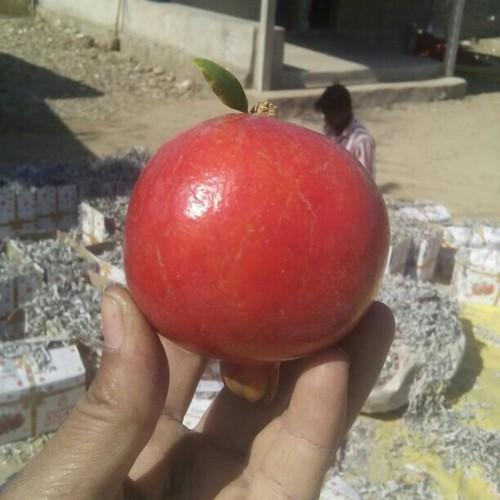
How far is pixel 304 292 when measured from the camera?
119 centimetres

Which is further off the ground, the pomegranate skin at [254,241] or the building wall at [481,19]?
the building wall at [481,19]

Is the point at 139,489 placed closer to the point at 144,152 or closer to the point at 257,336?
the point at 257,336

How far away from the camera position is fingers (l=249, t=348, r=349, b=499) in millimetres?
1353

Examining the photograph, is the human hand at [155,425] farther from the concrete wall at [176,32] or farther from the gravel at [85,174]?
the concrete wall at [176,32]

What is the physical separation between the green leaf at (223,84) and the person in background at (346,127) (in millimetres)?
3192

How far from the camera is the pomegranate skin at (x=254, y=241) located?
1.17 metres

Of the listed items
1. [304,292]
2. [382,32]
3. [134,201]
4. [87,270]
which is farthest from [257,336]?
[382,32]

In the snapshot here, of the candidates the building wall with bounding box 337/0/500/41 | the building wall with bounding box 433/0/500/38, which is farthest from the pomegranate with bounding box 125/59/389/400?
the building wall with bounding box 433/0/500/38

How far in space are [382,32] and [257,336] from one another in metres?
14.2

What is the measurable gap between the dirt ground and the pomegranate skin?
5.52 meters

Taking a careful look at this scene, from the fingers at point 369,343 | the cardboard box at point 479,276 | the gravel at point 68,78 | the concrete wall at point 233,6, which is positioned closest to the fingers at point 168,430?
the fingers at point 369,343

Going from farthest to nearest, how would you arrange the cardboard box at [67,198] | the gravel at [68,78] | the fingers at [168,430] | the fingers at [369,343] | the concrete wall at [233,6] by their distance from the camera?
the concrete wall at [233,6] → the gravel at [68,78] → the cardboard box at [67,198] → the fingers at [168,430] → the fingers at [369,343]

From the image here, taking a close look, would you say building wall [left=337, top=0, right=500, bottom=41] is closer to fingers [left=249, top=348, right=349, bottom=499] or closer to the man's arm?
the man's arm

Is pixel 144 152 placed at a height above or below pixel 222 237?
below
